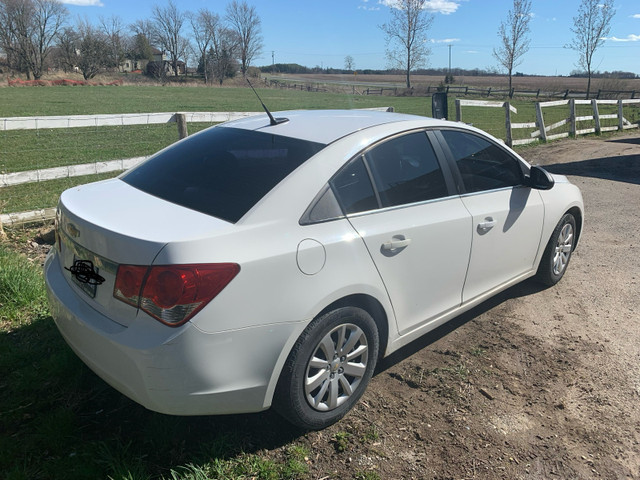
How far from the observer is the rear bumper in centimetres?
214

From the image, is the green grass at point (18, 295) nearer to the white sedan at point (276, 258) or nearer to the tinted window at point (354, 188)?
the white sedan at point (276, 258)

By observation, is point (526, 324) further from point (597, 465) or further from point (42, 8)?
point (42, 8)

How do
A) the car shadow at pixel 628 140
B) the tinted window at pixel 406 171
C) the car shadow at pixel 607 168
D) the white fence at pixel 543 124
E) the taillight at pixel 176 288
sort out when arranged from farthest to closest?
the car shadow at pixel 628 140 < the white fence at pixel 543 124 < the car shadow at pixel 607 168 < the tinted window at pixel 406 171 < the taillight at pixel 176 288

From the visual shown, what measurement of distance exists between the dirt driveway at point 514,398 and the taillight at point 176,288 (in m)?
1.05

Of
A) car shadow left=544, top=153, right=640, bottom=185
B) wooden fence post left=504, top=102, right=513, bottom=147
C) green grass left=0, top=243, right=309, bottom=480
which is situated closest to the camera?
green grass left=0, top=243, right=309, bottom=480

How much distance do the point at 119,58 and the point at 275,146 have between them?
107814mm

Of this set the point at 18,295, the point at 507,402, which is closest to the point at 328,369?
the point at 507,402

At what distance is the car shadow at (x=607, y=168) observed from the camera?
10.3 m

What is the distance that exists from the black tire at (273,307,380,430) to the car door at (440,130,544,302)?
1108 mm

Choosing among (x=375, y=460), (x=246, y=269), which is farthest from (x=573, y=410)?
(x=246, y=269)

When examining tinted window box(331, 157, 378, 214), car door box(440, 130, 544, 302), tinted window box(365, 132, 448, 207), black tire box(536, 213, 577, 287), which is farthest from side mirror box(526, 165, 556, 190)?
tinted window box(331, 157, 378, 214)

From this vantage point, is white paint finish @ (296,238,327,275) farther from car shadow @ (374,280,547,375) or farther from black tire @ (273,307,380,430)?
car shadow @ (374,280,547,375)

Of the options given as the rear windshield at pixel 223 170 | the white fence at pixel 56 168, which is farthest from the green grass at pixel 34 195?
the rear windshield at pixel 223 170

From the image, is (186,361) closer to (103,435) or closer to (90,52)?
(103,435)
